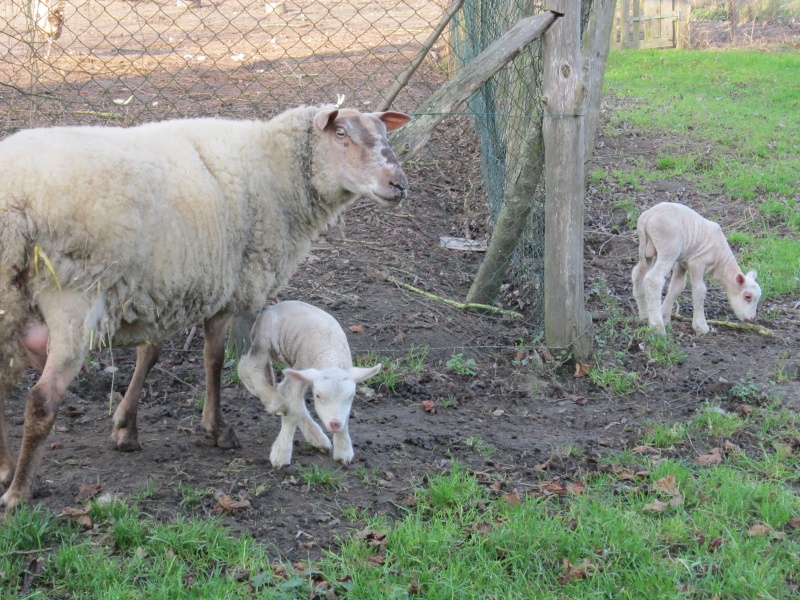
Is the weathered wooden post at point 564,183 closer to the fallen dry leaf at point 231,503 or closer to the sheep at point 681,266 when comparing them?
the sheep at point 681,266

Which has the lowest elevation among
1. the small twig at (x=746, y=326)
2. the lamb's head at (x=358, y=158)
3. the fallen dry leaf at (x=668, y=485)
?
the small twig at (x=746, y=326)

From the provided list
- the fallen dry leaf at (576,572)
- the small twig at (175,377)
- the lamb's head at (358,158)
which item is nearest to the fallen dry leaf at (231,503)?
the fallen dry leaf at (576,572)

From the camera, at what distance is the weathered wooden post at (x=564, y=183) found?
209 inches

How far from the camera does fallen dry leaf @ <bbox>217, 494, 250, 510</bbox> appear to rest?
375cm

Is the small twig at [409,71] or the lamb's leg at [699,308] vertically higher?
the small twig at [409,71]

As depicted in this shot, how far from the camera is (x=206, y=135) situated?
442cm

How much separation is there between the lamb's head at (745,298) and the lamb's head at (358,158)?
12.1ft

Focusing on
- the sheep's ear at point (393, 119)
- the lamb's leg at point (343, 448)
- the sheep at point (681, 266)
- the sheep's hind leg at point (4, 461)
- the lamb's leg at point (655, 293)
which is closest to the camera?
the sheep's hind leg at point (4, 461)

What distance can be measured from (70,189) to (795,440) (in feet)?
13.2

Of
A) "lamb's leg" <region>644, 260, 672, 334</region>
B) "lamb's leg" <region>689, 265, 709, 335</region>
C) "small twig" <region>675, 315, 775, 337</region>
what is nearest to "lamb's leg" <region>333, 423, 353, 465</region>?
Result: "lamb's leg" <region>644, 260, 672, 334</region>

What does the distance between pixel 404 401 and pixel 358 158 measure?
63.2 inches

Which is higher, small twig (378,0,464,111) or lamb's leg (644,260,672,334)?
small twig (378,0,464,111)

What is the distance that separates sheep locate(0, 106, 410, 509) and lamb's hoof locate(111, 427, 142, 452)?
0.4 inches

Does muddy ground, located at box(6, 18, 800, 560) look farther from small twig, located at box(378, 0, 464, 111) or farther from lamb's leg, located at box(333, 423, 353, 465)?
small twig, located at box(378, 0, 464, 111)
